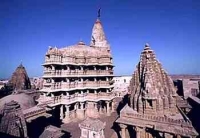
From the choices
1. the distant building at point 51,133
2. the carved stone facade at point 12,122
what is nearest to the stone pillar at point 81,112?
the distant building at point 51,133

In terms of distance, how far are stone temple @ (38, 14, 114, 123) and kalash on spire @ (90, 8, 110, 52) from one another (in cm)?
323

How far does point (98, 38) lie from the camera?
101 ft

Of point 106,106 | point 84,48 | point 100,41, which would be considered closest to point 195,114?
point 106,106

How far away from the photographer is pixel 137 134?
14859 millimetres

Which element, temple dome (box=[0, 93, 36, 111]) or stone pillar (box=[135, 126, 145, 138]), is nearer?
stone pillar (box=[135, 126, 145, 138])

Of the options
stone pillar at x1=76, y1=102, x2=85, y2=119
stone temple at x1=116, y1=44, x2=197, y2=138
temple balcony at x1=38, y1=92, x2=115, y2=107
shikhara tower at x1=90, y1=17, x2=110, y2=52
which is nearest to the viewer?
stone temple at x1=116, y1=44, x2=197, y2=138

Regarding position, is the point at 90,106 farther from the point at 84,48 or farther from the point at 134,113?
the point at 134,113

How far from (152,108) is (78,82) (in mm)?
12437

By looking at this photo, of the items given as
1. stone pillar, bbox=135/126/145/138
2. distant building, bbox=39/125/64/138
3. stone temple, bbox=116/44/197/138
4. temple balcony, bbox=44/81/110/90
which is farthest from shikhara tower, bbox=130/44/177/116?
temple balcony, bbox=44/81/110/90

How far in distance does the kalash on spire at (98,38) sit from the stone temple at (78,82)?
323cm

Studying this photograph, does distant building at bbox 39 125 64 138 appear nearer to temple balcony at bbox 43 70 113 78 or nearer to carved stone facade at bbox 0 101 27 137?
carved stone facade at bbox 0 101 27 137

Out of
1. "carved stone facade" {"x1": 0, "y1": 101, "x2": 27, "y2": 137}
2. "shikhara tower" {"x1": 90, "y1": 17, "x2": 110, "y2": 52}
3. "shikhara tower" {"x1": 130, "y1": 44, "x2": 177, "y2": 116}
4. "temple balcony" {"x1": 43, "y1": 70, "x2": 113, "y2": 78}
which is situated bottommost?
"carved stone facade" {"x1": 0, "y1": 101, "x2": 27, "y2": 137}

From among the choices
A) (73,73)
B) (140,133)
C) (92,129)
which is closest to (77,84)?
(73,73)

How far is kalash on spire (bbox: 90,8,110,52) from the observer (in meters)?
30.7
